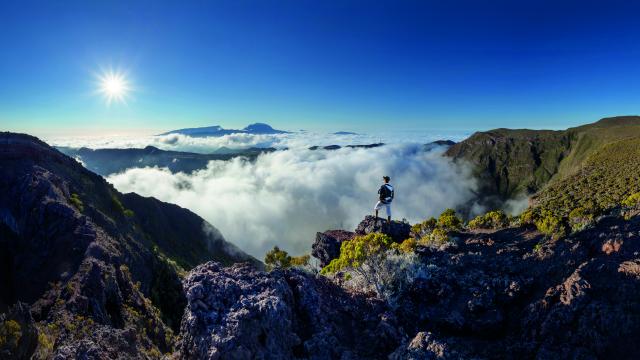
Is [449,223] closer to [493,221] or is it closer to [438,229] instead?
[438,229]

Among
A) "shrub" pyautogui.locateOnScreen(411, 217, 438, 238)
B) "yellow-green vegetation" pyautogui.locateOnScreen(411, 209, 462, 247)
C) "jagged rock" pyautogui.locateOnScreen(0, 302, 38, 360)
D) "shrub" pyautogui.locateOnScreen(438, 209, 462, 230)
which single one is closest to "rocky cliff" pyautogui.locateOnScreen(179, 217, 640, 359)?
"yellow-green vegetation" pyautogui.locateOnScreen(411, 209, 462, 247)

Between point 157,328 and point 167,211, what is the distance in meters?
71.4

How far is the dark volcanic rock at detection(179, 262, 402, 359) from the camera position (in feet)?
28.4

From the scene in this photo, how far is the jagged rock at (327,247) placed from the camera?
28531 mm

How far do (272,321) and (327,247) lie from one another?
788 inches

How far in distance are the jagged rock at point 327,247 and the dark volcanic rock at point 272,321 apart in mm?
17105

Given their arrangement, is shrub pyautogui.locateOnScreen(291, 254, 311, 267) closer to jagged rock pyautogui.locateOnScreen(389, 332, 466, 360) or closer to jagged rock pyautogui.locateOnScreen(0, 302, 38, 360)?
jagged rock pyautogui.locateOnScreen(0, 302, 38, 360)

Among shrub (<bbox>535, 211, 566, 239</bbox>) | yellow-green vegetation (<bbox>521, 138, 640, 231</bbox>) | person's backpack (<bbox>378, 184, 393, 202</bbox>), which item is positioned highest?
person's backpack (<bbox>378, 184, 393, 202</bbox>)

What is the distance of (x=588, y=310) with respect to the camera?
978 cm

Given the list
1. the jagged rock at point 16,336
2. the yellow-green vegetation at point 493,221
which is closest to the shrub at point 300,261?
the yellow-green vegetation at point 493,221

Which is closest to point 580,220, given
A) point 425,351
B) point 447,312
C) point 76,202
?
point 447,312

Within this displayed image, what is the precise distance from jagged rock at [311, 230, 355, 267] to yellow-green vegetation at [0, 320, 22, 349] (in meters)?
19.6

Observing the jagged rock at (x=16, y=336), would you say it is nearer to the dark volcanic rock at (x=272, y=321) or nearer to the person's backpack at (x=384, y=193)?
the dark volcanic rock at (x=272, y=321)

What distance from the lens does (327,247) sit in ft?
94.8
